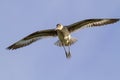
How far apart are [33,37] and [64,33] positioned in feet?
5.39

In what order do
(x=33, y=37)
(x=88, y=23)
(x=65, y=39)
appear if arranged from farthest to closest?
(x=33, y=37) → (x=88, y=23) → (x=65, y=39)

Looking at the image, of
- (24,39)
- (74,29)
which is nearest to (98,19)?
(74,29)

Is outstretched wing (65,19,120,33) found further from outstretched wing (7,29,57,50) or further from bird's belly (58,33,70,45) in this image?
outstretched wing (7,29,57,50)

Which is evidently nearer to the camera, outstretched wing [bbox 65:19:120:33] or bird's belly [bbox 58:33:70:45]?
bird's belly [bbox 58:33:70:45]

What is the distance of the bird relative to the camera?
16.3 metres

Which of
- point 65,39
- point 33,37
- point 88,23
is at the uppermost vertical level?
point 33,37

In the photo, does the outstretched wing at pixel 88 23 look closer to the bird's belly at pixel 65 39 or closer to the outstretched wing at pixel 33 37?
the bird's belly at pixel 65 39

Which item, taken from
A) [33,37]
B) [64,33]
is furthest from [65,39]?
[33,37]

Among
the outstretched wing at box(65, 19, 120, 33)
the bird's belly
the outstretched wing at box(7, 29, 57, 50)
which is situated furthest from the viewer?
the outstretched wing at box(7, 29, 57, 50)

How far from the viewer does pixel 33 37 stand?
57.6 ft

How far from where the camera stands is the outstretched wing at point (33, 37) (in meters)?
17.2

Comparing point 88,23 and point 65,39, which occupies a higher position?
point 88,23

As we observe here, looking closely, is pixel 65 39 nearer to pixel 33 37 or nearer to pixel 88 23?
pixel 88 23

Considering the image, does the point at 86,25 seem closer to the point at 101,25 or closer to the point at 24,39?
the point at 101,25
